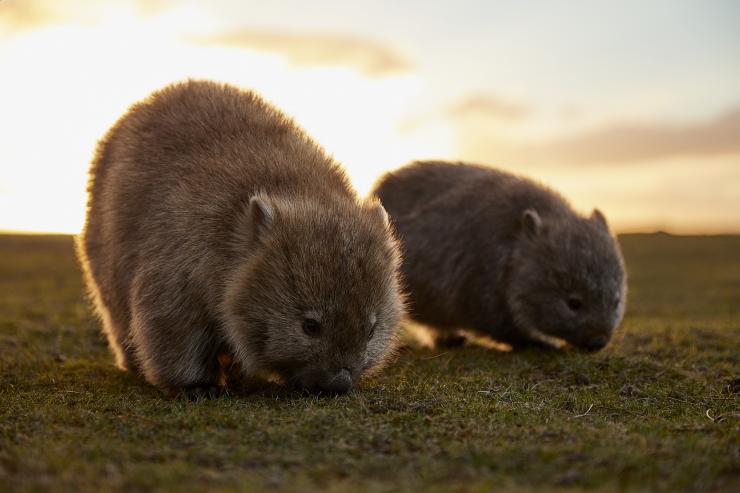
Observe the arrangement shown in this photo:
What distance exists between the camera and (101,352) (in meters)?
7.52

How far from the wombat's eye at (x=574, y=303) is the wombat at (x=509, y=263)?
1 centimetres

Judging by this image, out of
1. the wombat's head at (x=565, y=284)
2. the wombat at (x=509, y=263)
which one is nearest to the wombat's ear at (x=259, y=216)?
the wombat at (x=509, y=263)

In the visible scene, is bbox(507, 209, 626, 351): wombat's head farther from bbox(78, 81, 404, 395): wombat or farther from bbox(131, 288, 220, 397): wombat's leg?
bbox(131, 288, 220, 397): wombat's leg

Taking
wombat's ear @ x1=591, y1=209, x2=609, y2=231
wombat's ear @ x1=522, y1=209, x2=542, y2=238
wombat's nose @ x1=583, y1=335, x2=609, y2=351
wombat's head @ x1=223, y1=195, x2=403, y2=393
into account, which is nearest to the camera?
wombat's head @ x1=223, y1=195, x2=403, y2=393

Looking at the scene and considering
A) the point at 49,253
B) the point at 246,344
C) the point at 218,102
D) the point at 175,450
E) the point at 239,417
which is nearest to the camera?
the point at 175,450

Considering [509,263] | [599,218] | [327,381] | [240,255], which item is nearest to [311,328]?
[327,381]

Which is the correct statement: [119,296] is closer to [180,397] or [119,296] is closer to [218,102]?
[180,397]

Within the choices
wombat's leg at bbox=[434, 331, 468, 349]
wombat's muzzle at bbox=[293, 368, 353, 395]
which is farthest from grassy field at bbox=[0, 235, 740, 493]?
wombat's leg at bbox=[434, 331, 468, 349]

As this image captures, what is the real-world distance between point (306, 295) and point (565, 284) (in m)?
3.60

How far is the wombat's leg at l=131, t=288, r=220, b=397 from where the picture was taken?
16.2ft

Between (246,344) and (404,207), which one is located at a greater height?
(404,207)

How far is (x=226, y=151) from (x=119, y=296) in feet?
4.11

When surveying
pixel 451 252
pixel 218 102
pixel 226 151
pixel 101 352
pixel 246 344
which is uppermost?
pixel 218 102

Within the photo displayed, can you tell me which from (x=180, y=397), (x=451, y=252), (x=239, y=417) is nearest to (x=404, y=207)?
(x=451, y=252)
